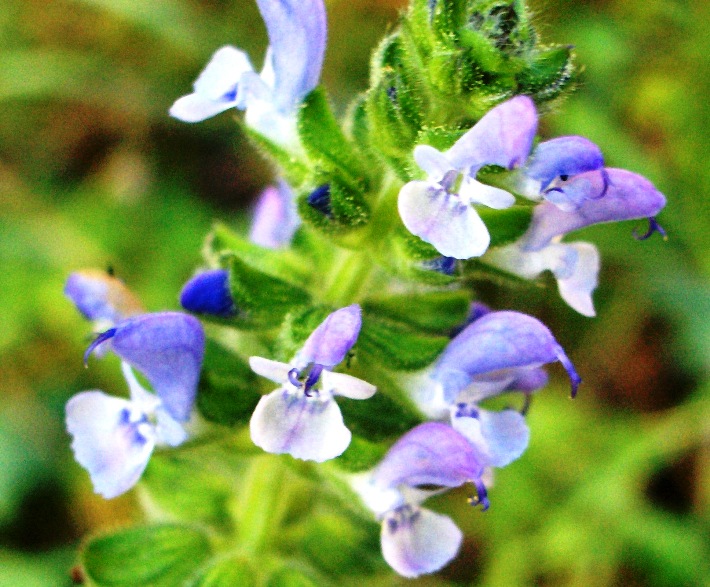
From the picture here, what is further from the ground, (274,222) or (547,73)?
(547,73)

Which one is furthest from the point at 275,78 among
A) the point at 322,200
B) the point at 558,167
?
the point at 558,167

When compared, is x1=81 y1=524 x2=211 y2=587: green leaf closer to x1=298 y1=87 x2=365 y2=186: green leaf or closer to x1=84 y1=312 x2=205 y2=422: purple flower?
x1=84 y1=312 x2=205 y2=422: purple flower

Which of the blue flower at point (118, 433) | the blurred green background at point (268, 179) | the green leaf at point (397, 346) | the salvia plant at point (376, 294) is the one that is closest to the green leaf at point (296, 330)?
the salvia plant at point (376, 294)

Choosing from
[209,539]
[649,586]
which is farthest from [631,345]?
[209,539]

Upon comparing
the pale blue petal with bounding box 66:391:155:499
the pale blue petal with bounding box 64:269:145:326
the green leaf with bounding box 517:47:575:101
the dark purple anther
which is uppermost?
the green leaf with bounding box 517:47:575:101

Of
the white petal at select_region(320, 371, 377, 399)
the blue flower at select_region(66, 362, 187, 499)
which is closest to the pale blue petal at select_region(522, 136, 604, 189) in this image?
the white petal at select_region(320, 371, 377, 399)

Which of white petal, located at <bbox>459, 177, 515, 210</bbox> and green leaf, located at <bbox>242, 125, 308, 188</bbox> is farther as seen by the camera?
green leaf, located at <bbox>242, 125, 308, 188</bbox>

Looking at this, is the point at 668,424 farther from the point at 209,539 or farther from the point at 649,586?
the point at 209,539

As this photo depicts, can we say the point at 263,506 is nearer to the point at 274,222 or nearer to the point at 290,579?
the point at 290,579
